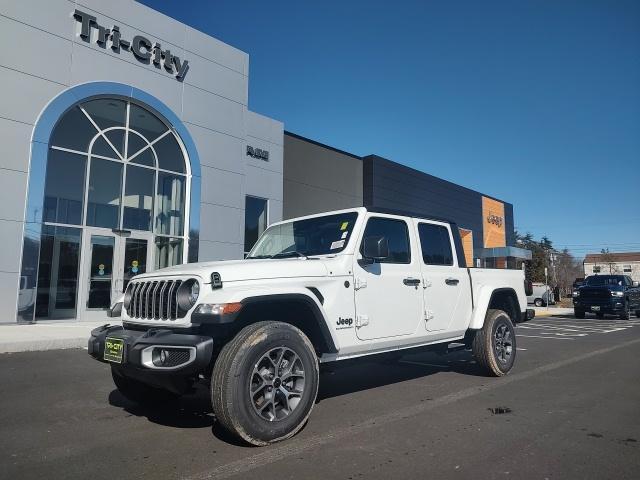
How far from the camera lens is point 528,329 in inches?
562

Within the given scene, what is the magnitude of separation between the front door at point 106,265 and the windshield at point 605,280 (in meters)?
18.4

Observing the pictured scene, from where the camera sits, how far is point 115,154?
13227 mm

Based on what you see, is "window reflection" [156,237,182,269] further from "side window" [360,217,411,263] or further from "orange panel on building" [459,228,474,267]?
"orange panel on building" [459,228,474,267]

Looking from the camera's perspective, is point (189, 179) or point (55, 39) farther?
point (189, 179)

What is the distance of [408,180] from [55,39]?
17.9m

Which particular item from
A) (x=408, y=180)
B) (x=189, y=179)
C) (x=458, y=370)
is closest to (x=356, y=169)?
(x=408, y=180)

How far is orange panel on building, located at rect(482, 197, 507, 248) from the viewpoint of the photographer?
33.4m

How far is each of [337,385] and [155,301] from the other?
2.76 metres

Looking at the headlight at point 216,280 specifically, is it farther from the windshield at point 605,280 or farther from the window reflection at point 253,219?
the windshield at point 605,280

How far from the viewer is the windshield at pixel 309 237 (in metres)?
4.64

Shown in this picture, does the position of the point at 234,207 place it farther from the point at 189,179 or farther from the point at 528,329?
the point at 528,329

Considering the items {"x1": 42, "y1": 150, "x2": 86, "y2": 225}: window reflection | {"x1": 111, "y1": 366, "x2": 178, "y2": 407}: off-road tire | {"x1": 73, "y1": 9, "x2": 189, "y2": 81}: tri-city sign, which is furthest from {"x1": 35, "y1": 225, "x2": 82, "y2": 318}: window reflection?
{"x1": 111, "y1": 366, "x2": 178, "y2": 407}: off-road tire

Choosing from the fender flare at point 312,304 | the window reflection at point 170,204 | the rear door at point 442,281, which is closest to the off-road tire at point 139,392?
the fender flare at point 312,304

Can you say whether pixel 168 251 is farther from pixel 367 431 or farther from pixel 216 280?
pixel 367 431
